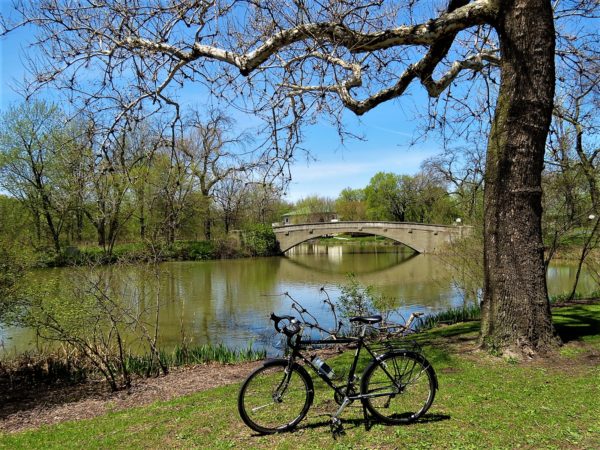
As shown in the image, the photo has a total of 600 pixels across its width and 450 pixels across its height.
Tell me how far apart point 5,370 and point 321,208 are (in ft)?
193

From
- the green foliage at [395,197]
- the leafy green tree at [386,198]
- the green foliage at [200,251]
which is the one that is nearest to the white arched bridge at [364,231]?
the green foliage at [200,251]

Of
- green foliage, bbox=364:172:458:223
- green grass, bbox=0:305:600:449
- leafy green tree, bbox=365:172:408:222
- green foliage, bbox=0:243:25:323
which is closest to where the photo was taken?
green grass, bbox=0:305:600:449

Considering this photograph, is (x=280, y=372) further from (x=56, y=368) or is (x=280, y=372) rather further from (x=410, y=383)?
(x=56, y=368)

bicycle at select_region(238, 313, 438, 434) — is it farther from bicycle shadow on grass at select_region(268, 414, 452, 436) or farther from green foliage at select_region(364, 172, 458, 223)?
green foliage at select_region(364, 172, 458, 223)

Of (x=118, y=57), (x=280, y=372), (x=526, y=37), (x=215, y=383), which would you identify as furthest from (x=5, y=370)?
(x=526, y=37)

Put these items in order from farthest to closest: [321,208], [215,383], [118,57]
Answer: [321,208] < [215,383] < [118,57]

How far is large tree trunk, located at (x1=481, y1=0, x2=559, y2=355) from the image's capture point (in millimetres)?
5320

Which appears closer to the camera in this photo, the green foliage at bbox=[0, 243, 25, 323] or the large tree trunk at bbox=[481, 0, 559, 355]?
the large tree trunk at bbox=[481, 0, 559, 355]

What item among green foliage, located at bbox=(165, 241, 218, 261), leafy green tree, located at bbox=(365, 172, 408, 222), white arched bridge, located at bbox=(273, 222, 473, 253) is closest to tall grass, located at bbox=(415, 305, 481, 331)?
green foliage, located at bbox=(165, 241, 218, 261)

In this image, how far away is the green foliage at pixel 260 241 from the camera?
35125 mm

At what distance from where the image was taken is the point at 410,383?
355cm

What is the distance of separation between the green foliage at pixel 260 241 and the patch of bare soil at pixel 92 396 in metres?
27.6

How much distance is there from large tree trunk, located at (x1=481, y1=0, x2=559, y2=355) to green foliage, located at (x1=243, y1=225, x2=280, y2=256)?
29.9 metres

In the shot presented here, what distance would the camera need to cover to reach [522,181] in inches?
212
